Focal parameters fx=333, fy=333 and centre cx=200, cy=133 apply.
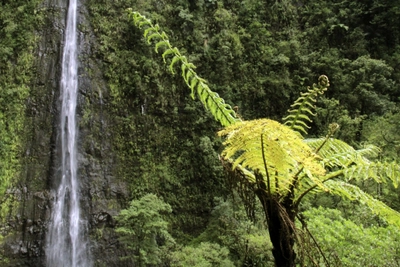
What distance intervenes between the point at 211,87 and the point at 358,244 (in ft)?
22.0

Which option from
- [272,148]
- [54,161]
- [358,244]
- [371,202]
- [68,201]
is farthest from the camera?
[54,161]

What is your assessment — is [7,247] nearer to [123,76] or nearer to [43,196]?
[43,196]

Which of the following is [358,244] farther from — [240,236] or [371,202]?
[240,236]

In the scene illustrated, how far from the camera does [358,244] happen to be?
423 centimetres

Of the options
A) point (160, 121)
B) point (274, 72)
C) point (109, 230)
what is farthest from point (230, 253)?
point (274, 72)

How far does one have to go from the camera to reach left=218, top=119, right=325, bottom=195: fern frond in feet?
6.18

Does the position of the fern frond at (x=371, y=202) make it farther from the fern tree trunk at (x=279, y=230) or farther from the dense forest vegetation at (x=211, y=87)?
the dense forest vegetation at (x=211, y=87)

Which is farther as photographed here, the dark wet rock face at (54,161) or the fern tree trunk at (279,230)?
the dark wet rock face at (54,161)

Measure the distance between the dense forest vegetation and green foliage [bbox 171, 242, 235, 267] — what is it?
2 centimetres

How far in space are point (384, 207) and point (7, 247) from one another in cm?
763

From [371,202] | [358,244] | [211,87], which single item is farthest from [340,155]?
[211,87]

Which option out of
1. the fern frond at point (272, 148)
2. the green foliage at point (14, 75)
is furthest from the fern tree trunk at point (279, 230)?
the green foliage at point (14, 75)

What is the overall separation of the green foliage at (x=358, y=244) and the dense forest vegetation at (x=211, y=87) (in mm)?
1655

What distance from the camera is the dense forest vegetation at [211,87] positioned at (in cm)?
689
